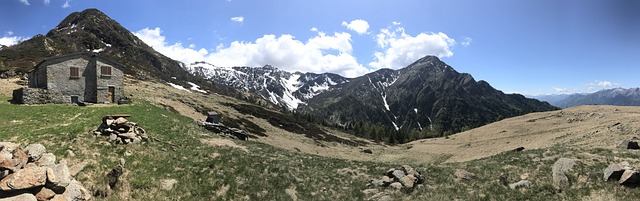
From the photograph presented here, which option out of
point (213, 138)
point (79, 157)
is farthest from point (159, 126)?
point (79, 157)

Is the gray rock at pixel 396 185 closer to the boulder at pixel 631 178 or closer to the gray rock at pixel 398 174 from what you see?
the gray rock at pixel 398 174

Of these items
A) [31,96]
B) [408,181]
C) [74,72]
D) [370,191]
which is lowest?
[370,191]

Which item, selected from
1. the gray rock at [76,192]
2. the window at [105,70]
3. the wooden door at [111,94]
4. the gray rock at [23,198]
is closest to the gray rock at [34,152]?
the gray rock at [76,192]

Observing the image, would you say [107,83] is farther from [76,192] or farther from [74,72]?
[76,192]

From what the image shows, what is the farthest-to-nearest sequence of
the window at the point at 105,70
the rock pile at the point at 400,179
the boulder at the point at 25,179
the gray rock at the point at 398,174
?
the window at the point at 105,70 < the gray rock at the point at 398,174 < the rock pile at the point at 400,179 < the boulder at the point at 25,179

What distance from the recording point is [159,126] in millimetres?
35188

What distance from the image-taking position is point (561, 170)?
905 inches

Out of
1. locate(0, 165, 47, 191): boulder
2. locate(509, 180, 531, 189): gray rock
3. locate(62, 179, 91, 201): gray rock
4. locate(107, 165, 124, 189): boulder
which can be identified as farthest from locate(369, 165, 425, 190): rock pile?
locate(0, 165, 47, 191): boulder

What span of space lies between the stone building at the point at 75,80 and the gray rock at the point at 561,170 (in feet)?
178

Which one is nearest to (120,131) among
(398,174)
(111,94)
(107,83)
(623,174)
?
(398,174)

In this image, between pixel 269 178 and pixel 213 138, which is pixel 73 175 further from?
pixel 213 138

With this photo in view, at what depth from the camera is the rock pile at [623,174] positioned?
1941 centimetres

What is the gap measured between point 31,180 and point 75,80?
37575 millimetres

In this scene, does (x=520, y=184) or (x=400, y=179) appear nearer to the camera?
(x=520, y=184)
